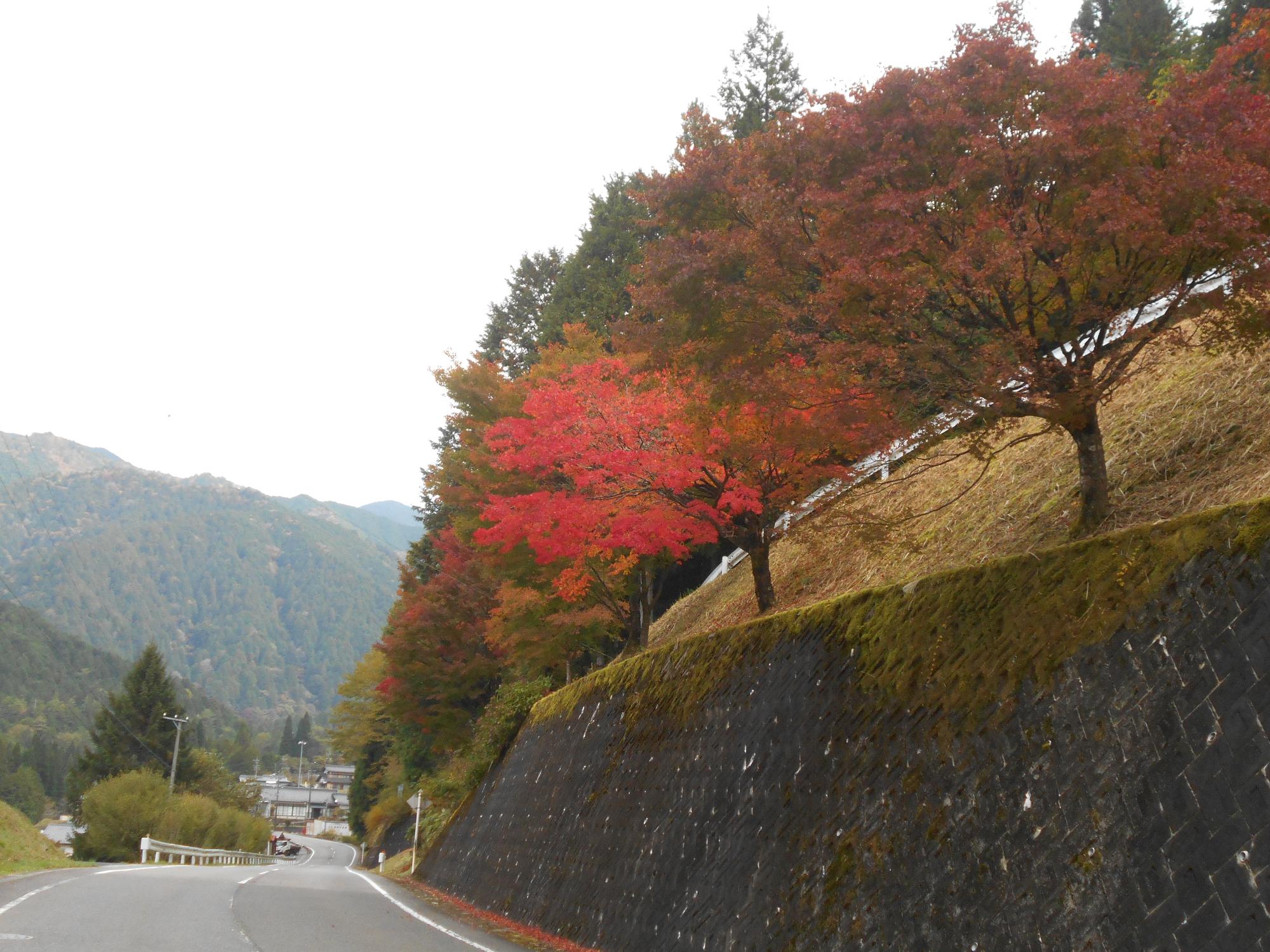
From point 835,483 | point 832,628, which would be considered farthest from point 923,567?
point 832,628

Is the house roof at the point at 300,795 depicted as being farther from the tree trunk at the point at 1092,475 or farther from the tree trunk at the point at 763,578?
the tree trunk at the point at 1092,475

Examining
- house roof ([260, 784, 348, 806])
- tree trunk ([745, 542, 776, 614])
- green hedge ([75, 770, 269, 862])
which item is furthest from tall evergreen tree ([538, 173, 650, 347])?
house roof ([260, 784, 348, 806])

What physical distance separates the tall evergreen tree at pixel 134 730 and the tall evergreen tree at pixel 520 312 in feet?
105

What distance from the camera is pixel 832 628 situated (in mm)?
9836

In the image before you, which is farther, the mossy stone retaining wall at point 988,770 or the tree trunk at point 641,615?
the tree trunk at point 641,615

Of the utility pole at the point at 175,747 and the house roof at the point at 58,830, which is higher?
the utility pole at the point at 175,747

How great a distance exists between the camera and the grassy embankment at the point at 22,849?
21625 millimetres

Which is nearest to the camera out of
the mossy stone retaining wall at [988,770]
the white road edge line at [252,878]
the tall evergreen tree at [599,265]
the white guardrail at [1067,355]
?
the mossy stone retaining wall at [988,770]

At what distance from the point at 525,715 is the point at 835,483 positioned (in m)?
13.4

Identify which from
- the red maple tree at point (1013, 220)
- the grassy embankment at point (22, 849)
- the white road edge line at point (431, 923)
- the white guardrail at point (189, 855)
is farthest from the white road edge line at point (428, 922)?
the white guardrail at point (189, 855)

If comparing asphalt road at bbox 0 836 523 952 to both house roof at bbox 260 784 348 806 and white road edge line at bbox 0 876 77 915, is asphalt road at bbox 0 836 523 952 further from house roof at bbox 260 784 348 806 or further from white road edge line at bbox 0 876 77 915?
house roof at bbox 260 784 348 806

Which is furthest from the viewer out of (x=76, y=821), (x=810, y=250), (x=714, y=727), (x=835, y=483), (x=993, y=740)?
(x=76, y=821)

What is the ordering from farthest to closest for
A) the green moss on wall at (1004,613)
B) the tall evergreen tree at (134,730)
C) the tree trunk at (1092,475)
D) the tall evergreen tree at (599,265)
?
1. the tall evergreen tree at (134,730)
2. the tall evergreen tree at (599,265)
3. the tree trunk at (1092,475)
4. the green moss on wall at (1004,613)

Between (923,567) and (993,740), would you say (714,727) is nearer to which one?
(923,567)
